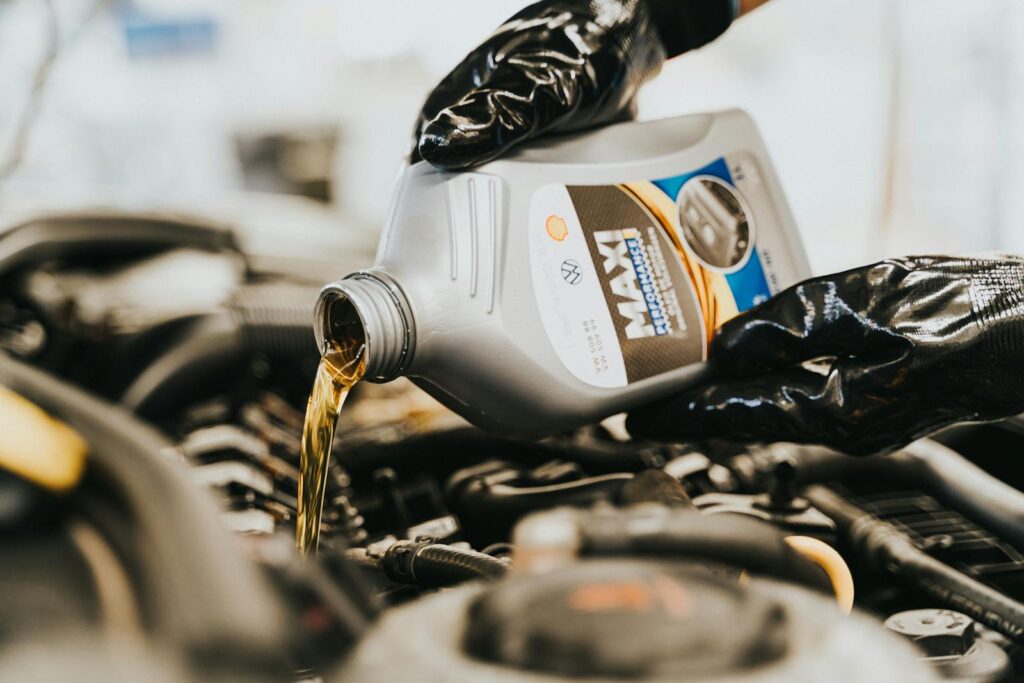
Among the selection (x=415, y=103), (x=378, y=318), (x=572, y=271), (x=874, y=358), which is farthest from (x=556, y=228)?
(x=415, y=103)

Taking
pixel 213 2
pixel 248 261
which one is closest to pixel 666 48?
pixel 248 261

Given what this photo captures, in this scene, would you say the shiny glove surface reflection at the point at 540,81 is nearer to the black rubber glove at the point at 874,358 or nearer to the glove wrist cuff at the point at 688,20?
the glove wrist cuff at the point at 688,20

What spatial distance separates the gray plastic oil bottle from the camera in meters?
0.67

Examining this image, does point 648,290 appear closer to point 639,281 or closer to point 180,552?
point 639,281

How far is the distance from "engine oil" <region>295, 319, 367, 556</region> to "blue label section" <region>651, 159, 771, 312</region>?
0.29m

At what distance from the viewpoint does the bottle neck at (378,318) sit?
63 centimetres

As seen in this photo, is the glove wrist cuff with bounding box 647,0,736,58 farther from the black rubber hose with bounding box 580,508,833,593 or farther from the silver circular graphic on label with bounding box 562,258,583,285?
the black rubber hose with bounding box 580,508,833,593

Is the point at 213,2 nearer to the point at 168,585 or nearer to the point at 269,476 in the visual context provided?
the point at 269,476

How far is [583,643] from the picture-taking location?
0.26 meters

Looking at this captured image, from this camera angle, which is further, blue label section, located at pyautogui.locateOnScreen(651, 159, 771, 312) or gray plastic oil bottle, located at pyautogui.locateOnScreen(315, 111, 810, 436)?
blue label section, located at pyautogui.locateOnScreen(651, 159, 771, 312)

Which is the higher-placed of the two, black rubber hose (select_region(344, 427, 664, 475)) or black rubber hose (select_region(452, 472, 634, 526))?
black rubber hose (select_region(344, 427, 664, 475))

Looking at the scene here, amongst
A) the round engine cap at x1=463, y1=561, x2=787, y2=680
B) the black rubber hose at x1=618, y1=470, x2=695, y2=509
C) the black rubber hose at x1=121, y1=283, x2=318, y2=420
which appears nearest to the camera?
the round engine cap at x1=463, y1=561, x2=787, y2=680

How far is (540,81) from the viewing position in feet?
2.36

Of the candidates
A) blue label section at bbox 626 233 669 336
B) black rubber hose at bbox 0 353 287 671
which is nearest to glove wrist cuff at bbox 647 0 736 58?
blue label section at bbox 626 233 669 336
